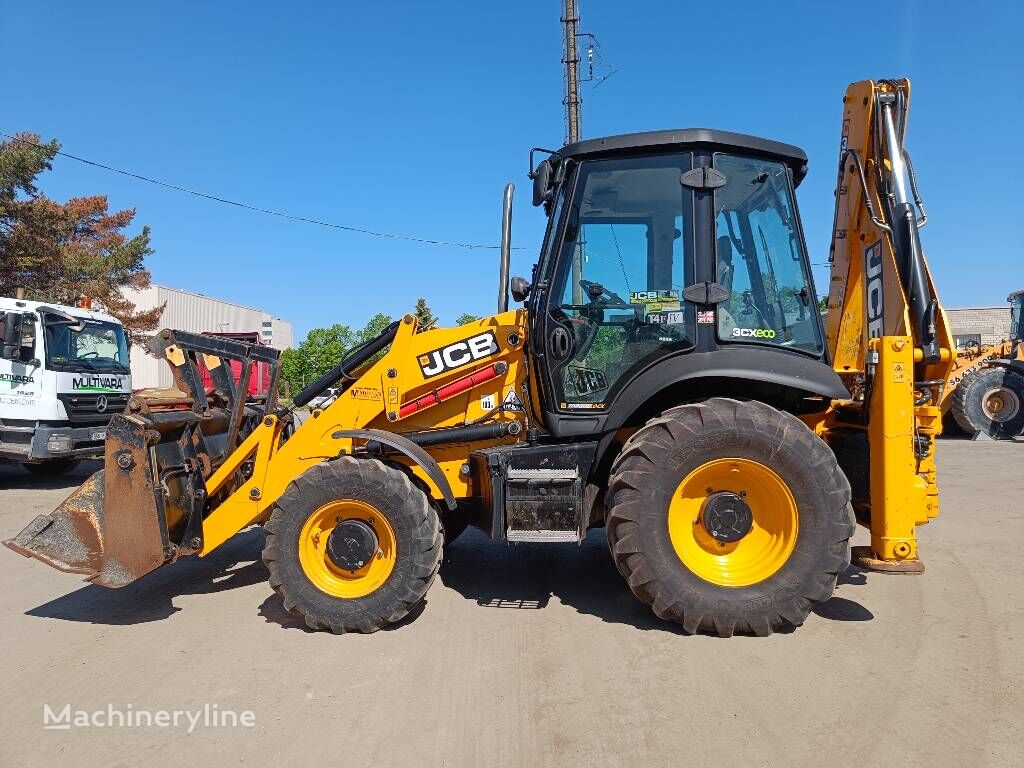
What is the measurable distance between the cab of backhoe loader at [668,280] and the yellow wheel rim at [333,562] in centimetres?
121

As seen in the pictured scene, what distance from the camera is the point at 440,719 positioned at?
2.98 meters

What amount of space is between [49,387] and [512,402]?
7.99 m

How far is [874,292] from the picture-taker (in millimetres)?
4520

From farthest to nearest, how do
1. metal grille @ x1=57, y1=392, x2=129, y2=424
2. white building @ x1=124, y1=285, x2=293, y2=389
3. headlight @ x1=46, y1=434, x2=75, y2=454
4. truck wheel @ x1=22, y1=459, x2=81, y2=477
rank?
white building @ x1=124, y1=285, x2=293, y2=389 < truck wheel @ x1=22, y1=459, x2=81, y2=477 < metal grille @ x1=57, y1=392, x2=129, y2=424 < headlight @ x1=46, y1=434, x2=75, y2=454

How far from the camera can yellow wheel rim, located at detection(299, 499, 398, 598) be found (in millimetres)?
3990

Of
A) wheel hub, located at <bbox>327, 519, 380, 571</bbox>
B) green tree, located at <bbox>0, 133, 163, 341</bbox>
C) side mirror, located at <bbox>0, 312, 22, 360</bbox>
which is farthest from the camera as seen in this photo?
green tree, located at <bbox>0, 133, 163, 341</bbox>

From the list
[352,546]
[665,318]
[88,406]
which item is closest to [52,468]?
[88,406]

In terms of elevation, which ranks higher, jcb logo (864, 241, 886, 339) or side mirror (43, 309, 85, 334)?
side mirror (43, 309, 85, 334)

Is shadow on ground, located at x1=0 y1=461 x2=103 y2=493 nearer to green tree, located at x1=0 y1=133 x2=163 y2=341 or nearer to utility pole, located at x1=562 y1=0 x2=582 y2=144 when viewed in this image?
green tree, located at x1=0 y1=133 x2=163 y2=341

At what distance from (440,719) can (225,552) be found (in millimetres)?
3539

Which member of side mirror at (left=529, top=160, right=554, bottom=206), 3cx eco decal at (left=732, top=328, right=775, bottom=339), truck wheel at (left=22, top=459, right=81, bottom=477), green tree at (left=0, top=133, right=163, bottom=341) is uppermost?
green tree at (left=0, top=133, right=163, bottom=341)

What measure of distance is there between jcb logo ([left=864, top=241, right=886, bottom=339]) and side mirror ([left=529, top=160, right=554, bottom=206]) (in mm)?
2238
